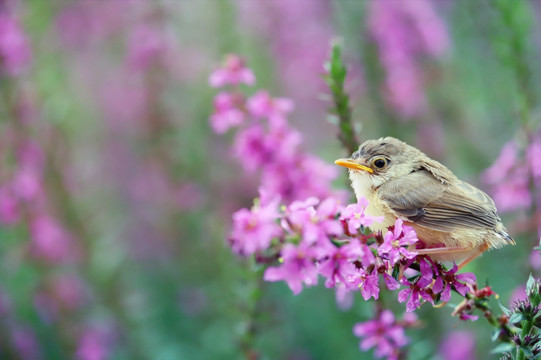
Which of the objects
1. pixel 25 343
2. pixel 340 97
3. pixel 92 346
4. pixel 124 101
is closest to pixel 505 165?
pixel 340 97

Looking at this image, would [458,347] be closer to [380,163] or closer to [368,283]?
[380,163]

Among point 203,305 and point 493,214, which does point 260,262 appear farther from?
point 203,305

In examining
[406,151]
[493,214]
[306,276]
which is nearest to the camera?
[306,276]

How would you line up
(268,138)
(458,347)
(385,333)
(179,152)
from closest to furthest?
(385,333) < (268,138) < (458,347) < (179,152)

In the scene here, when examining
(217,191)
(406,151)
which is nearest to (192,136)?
(217,191)

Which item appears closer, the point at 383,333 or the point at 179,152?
the point at 383,333
